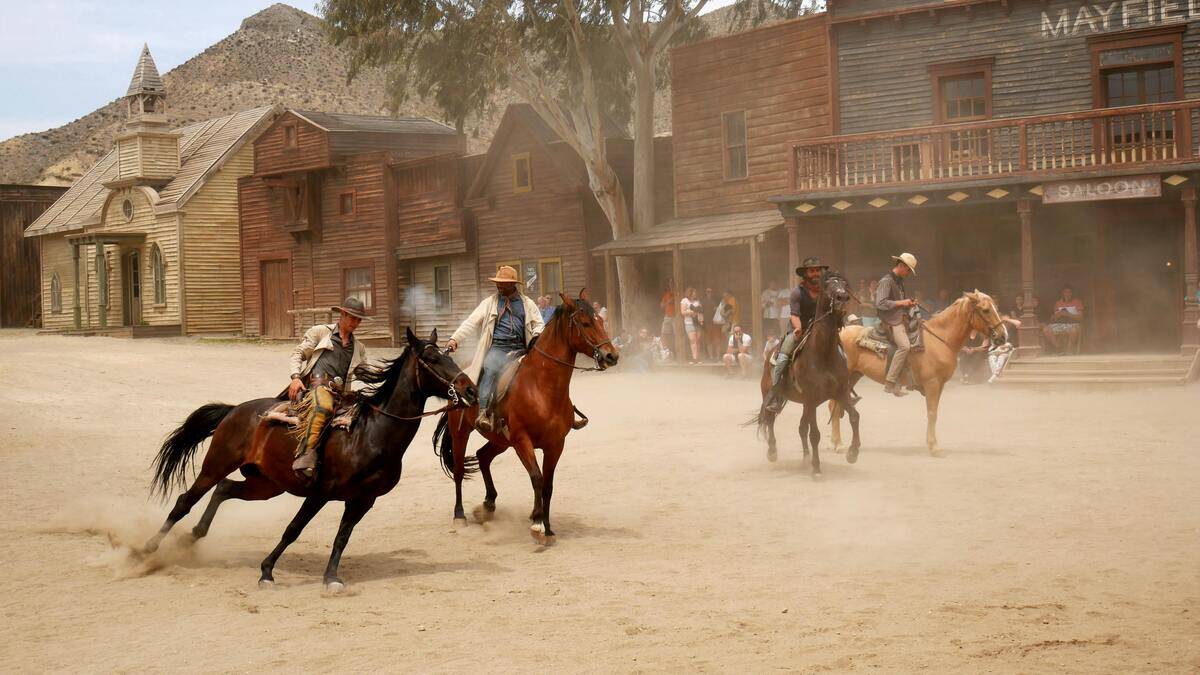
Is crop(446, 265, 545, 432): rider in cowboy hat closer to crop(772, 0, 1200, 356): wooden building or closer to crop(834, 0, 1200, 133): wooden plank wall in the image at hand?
crop(772, 0, 1200, 356): wooden building

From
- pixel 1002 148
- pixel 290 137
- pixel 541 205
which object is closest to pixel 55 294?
pixel 290 137

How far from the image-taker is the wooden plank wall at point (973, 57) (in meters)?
24.1

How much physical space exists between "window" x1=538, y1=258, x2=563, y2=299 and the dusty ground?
17.0 m

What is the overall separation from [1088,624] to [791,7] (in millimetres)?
29452

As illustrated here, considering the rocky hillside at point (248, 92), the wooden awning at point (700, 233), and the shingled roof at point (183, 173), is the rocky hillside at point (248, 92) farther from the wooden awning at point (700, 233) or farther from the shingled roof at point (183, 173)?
the wooden awning at point (700, 233)

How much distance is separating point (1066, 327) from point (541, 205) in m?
15.3

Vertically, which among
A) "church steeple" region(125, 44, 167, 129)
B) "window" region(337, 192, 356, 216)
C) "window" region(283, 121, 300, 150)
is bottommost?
"window" region(337, 192, 356, 216)

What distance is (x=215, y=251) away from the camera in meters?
42.7

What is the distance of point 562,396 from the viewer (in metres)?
10.1

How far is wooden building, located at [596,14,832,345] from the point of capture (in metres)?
27.0

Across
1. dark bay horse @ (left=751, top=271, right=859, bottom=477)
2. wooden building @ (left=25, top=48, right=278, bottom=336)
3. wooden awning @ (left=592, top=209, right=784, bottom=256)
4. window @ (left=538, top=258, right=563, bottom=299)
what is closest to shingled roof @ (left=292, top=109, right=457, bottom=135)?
wooden building @ (left=25, top=48, right=278, bottom=336)

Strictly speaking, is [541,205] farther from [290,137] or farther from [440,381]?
[440,381]

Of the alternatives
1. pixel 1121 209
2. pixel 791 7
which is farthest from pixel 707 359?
pixel 791 7

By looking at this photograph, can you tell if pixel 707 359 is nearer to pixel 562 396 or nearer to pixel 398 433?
pixel 562 396
